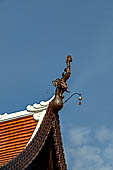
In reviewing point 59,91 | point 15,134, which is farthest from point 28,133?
point 59,91

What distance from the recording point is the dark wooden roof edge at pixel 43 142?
5.90m

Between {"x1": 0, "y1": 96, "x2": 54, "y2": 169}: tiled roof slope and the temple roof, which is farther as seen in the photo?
{"x1": 0, "y1": 96, "x2": 54, "y2": 169}: tiled roof slope

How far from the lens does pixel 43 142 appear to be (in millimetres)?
6469

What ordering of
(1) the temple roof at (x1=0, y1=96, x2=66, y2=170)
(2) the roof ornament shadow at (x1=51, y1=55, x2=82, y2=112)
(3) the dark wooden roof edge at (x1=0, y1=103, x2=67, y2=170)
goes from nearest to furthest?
(3) the dark wooden roof edge at (x1=0, y1=103, x2=67, y2=170)
(1) the temple roof at (x1=0, y1=96, x2=66, y2=170)
(2) the roof ornament shadow at (x1=51, y1=55, x2=82, y2=112)

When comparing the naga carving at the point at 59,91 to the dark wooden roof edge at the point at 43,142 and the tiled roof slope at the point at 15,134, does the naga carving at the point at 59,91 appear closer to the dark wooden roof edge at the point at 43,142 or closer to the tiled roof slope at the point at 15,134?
the dark wooden roof edge at the point at 43,142

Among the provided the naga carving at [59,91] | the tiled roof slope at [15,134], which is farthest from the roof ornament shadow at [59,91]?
the tiled roof slope at [15,134]

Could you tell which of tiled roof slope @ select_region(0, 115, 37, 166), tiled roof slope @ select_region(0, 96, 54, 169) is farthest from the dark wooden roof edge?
tiled roof slope @ select_region(0, 115, 37, 166)

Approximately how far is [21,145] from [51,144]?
23.2 inches

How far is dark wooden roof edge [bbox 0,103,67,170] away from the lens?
5896 mm

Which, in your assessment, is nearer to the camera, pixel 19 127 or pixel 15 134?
pixel 15 134

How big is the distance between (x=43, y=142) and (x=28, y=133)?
1.07 m

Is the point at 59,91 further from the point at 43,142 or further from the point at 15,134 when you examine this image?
the point at 15,134

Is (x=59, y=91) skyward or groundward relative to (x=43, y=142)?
skyward

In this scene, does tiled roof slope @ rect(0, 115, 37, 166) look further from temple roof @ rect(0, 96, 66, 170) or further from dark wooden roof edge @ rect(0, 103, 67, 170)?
dark wooden roof edge @ rect(0, 103, 67, 170)
